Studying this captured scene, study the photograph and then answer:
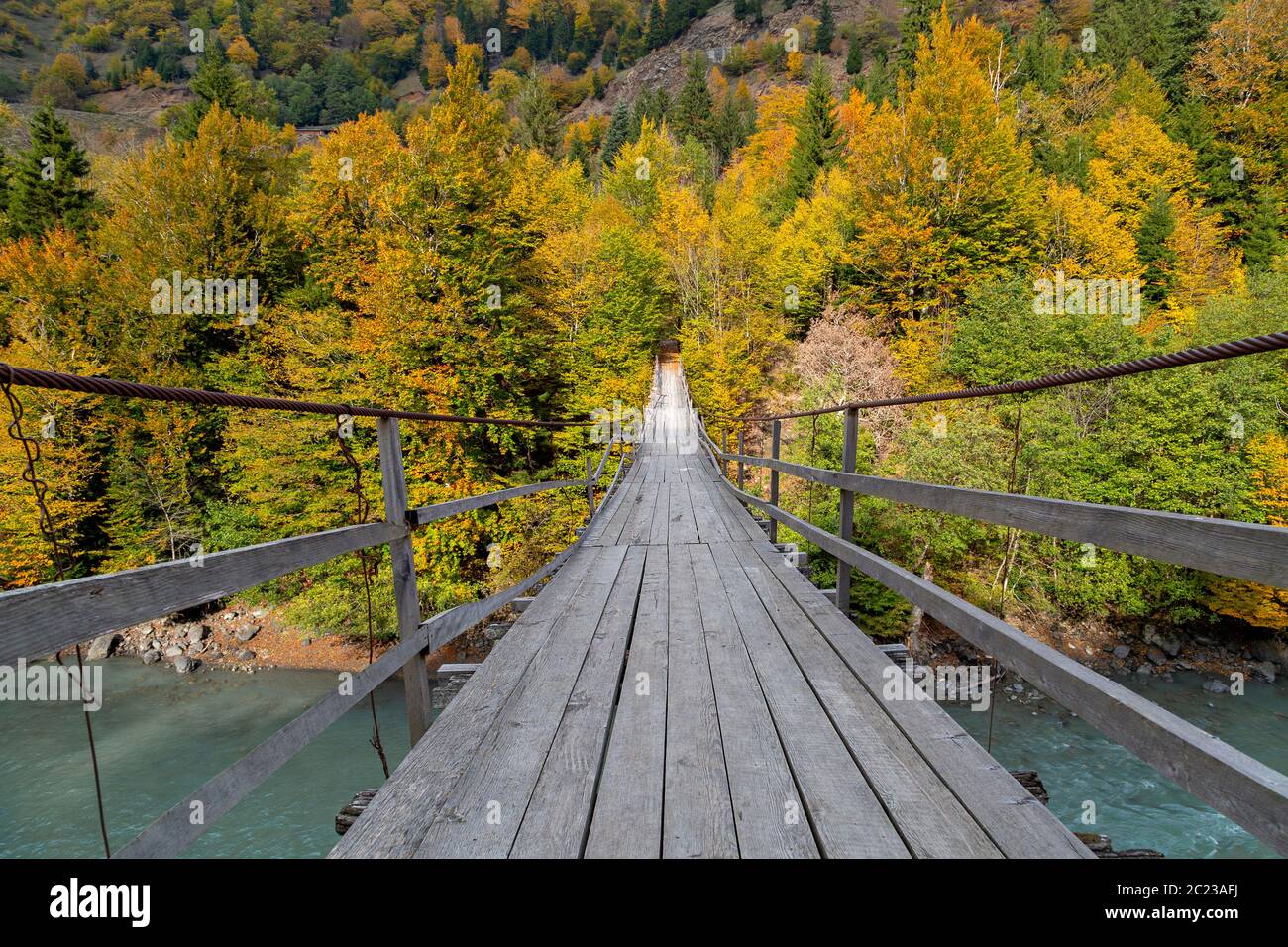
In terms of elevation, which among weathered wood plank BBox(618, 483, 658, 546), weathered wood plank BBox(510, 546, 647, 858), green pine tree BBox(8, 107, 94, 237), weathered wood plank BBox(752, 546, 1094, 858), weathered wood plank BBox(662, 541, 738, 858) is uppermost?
green pine tree BBox(8, 107, 94, 237)

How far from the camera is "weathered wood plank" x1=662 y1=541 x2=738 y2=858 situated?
1364 mm

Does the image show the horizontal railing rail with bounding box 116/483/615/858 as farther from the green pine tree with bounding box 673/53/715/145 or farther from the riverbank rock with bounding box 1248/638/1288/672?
the green pine tree with bounding box 673/53/715/145

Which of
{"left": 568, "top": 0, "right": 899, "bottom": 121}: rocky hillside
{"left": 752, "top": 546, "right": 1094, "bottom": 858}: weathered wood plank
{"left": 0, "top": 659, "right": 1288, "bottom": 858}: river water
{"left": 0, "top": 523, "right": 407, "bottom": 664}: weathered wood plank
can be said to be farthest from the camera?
{"left": 568, "top": 0, "right": 899, "bottom": 121}: rocky hillside

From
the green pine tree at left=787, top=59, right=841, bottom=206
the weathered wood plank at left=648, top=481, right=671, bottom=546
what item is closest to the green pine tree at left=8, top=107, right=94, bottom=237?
the weathered wood plank at left=648, top=481, right=671, bottom=546

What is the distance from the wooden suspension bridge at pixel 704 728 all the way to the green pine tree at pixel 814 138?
2958 cm

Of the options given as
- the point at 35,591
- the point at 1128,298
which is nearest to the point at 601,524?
the point at 35,591

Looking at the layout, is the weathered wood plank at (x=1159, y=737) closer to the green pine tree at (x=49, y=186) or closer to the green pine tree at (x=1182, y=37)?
the green pine tree at (x=49, y=186)

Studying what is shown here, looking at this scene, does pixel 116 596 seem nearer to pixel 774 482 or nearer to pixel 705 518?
pixel 774 482

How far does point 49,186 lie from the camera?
63.1 feet

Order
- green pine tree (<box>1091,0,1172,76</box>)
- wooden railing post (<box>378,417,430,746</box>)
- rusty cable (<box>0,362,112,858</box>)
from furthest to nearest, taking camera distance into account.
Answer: green pine tree (<box>1091,0,1172,76</box>) < wooden railing post (<box>378,417,430,746</box>) < rusty cable (<box>0,362,112,858</box>)

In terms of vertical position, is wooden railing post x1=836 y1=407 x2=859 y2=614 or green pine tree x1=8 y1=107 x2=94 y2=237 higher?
green pine tree x1=8 y1=107 x2=94 y2=237

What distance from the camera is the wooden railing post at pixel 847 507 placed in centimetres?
297

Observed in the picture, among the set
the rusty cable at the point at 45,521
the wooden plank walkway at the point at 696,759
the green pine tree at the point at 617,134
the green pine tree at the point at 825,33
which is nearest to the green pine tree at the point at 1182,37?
the green pine tree at the point at 617,134
